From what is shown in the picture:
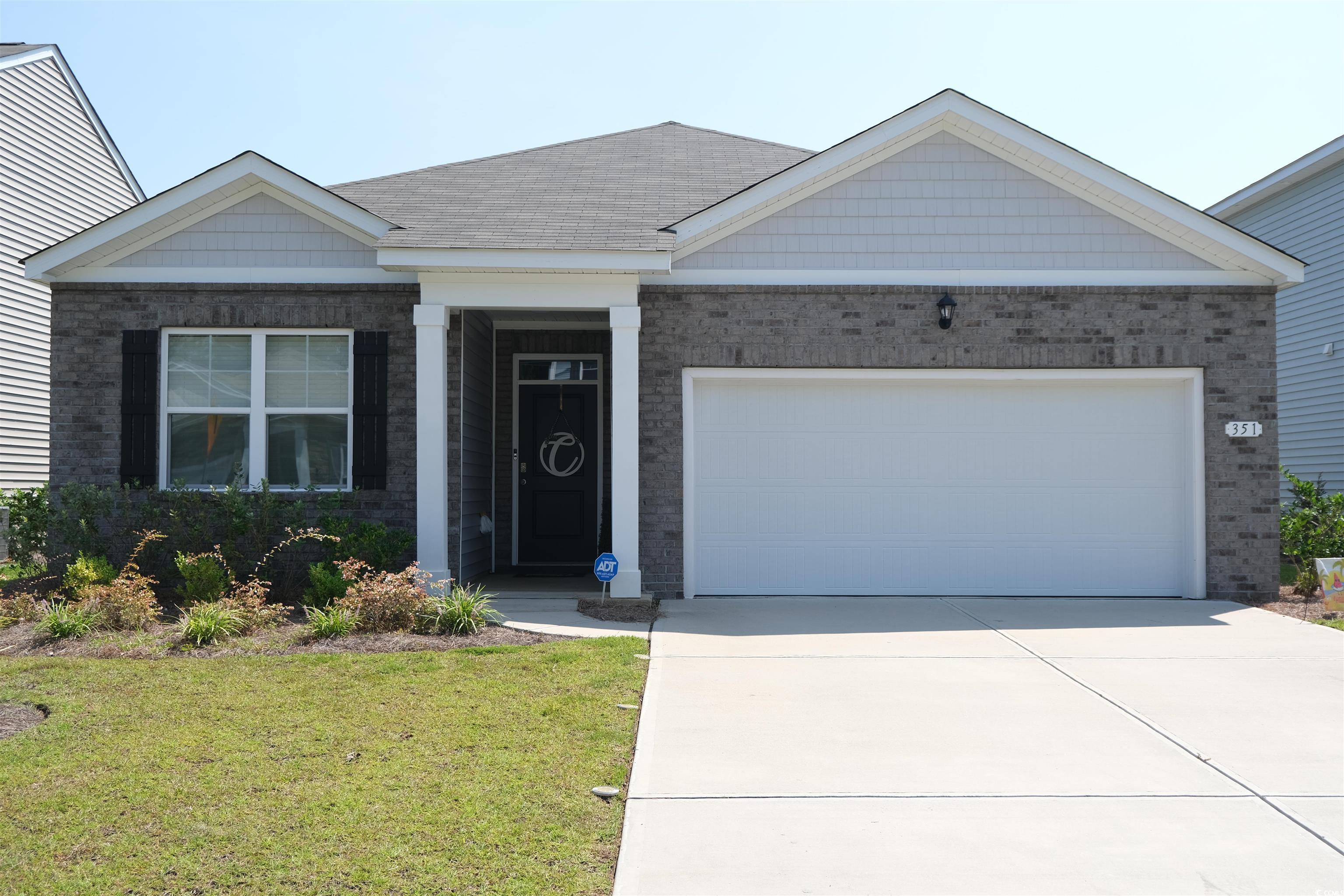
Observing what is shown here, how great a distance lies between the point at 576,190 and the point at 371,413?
339cm

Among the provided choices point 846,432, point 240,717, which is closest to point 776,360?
point 846,432

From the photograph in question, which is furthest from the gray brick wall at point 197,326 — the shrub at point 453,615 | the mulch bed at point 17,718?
the mulch bed at point 17,718

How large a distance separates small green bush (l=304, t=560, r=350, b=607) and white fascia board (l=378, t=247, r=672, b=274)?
2.75 meters

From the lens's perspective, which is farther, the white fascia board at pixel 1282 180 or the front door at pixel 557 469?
the white fascia board at pixel 1282 180

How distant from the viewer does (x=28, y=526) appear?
9.15 metres

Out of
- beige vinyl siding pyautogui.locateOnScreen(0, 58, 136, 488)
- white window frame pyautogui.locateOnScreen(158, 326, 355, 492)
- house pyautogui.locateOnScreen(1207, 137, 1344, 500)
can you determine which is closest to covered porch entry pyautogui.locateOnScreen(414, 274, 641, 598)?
white window frame pyautogui.locateOnScreen(158, 326, 355, 492)

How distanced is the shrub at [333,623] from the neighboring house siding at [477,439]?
195 centimetres

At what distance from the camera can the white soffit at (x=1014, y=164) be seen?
9188mm

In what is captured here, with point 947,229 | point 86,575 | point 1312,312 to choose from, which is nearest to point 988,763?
point 947,229

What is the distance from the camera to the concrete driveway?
3512 millimetres

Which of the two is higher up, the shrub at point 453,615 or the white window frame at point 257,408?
the white window frame at point 257,408

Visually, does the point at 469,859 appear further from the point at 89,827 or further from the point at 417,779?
the point at 89,827

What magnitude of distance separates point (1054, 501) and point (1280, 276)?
9.85ft

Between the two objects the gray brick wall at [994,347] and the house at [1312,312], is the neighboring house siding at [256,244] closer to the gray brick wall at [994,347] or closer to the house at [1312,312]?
the gray brick wall at [994,347]
